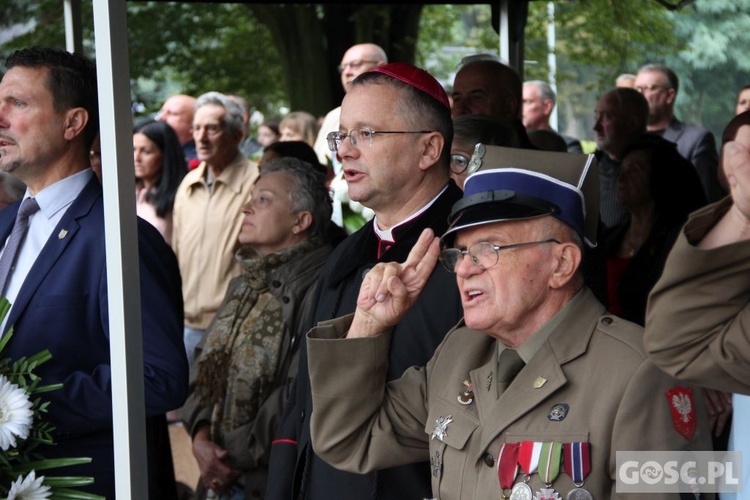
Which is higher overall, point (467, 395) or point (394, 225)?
point (394, 225)

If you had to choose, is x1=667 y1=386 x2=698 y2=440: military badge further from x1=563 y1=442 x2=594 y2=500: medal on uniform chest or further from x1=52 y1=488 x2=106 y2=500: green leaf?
x1=52 y1=488 x2=106 y2=500: green leaf

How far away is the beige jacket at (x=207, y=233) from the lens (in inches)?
275

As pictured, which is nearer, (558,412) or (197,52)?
(558,412)

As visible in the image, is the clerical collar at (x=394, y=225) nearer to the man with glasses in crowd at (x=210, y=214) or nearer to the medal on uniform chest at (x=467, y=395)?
the medal on uniform chest at (x=467, y=395)

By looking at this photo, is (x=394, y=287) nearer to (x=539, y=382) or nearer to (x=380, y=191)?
(x=539, y=382)

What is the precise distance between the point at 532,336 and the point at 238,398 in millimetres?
2163

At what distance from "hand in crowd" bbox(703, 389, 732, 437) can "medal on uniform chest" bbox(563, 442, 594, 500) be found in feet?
5.05

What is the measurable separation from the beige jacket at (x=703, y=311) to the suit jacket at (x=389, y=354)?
100 cm

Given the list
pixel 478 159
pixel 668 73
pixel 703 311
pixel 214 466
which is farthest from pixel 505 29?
pixel 703 311

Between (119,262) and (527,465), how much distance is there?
1196 millimetres

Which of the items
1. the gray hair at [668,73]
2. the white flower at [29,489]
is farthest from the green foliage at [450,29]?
the white flower at [29,489]

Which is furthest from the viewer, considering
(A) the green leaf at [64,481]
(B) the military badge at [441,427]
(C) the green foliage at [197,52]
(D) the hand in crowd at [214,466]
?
(C) the green foliage at [197,52]

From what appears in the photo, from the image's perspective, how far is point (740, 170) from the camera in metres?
2.16

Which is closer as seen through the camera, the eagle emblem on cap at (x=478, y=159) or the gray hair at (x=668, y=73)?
the eagle emblem on cap at (x=478, y=159)
